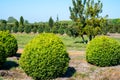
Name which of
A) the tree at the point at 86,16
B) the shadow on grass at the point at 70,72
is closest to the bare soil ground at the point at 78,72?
the shadow on grass at the point at 70,72

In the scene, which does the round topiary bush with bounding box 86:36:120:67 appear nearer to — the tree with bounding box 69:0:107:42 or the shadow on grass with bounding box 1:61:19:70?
the shadow on grass with bounding box 1:61:19:70

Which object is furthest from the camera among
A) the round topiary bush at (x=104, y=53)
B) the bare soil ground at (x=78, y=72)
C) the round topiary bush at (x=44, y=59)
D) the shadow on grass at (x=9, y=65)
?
the round topiary bush at (x=104, y=53)

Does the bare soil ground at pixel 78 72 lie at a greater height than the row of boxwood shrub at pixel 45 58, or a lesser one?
lesser

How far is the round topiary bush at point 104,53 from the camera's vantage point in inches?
593

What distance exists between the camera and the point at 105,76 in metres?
13.6

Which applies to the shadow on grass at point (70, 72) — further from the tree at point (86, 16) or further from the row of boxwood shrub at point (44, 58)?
the tree at point (86, 16)

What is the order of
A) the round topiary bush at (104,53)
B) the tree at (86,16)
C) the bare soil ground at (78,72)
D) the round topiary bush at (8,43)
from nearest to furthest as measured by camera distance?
the bare soil ground at (78,72) < the round topiary bush at (104,53) < the round topiary bush at (8,43) < the tree at (86,16)

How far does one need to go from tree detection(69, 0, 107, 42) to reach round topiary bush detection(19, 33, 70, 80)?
13806 millimetres

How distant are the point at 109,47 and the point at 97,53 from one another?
649mm

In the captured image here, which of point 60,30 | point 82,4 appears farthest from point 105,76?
point 60,30

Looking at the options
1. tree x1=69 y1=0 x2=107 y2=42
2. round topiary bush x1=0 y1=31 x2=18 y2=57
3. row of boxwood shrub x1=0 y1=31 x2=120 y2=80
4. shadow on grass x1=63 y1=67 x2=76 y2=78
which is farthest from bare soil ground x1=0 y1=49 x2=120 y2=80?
tree x1=69 y1=0 x2=107 y2=42

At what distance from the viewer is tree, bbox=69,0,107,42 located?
87.2 feet

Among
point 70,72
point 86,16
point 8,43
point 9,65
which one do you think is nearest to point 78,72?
point 70,72

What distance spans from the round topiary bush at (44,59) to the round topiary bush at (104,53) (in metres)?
2.58
